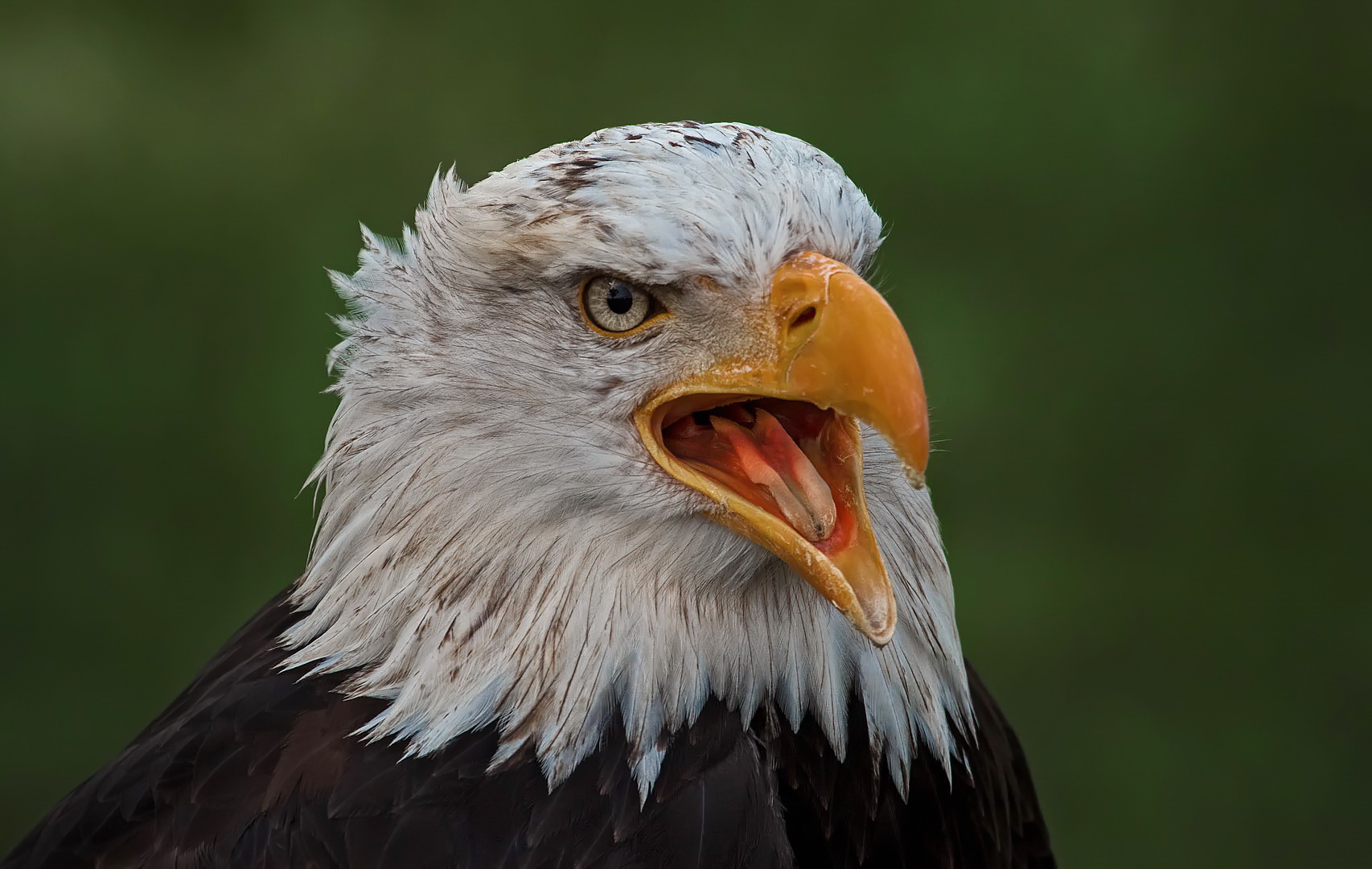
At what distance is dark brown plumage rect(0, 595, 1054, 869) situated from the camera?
1.07 meters

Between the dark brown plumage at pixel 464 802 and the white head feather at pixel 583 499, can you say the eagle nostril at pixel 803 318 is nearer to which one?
the white head feather at pixel 583 499

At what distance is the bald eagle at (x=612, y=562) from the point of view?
100 centimetres

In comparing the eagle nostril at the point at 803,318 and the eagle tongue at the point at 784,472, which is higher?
the eagle nostril at the point at 803,318

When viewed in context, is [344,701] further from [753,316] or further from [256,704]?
[753,316]

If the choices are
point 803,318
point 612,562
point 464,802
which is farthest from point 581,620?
point 803,318

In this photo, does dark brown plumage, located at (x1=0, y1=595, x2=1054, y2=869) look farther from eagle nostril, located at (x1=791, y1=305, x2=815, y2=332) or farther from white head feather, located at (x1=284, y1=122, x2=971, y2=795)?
eagle nostril, located at (x1=791, y1=305, x2=815, y2=332)

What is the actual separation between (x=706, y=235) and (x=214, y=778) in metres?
0.65

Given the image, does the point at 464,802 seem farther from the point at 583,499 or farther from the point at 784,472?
the point at 784,472

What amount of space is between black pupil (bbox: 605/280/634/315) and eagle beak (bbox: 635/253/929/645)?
2.8 inches

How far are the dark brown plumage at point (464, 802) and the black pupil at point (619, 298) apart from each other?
0.34m

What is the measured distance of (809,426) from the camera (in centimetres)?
108

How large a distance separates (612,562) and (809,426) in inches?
7.6

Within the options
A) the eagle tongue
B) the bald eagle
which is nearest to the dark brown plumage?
the bald eagle

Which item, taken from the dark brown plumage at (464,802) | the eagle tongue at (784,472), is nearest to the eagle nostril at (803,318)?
the eagle tongue at (784,472)
